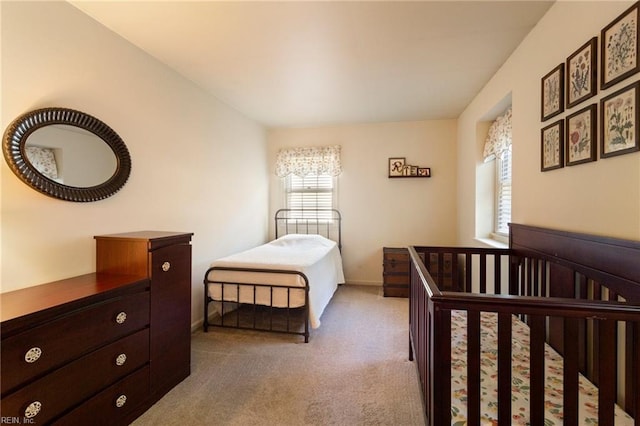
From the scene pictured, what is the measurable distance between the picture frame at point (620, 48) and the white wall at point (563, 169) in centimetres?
4

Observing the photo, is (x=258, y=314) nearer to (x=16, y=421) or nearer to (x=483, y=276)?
(x=16, y=421)

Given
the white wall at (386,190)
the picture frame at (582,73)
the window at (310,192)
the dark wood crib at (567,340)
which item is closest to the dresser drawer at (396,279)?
the white wall at (386,190)

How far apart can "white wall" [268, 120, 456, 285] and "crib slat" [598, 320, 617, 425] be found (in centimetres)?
334

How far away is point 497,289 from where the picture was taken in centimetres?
214

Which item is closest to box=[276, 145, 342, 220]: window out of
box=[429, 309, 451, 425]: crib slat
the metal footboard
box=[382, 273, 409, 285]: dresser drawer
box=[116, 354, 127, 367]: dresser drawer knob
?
box=[382, 273, 409, 285]: dresser drawer

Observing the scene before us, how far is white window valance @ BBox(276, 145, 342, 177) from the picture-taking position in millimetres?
4316

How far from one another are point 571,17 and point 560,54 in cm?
Result: 18

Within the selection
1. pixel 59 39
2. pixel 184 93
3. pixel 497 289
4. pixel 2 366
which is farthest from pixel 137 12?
pixel 497 289

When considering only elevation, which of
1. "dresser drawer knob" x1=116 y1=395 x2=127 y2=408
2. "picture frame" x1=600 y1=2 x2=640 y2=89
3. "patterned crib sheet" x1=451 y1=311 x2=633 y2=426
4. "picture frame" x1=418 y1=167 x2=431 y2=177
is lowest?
"dresser drawer knob" x1=116 y1=395 x2=127 y2=408

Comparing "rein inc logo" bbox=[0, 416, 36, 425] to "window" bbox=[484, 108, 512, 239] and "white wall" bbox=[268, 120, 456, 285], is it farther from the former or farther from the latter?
"white wall" bbox=[268, 120, 456, 285]

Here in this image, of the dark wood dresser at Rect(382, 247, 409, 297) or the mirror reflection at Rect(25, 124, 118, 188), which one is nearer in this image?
the mirror reflection at Rect(25, 124, 118, 188)

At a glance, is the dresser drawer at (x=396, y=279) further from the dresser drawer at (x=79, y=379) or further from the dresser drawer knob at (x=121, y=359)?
the dresser drawer knob at (x=121, y=359)

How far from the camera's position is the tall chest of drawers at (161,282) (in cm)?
178

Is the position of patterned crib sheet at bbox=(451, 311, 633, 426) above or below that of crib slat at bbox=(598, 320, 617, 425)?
below
